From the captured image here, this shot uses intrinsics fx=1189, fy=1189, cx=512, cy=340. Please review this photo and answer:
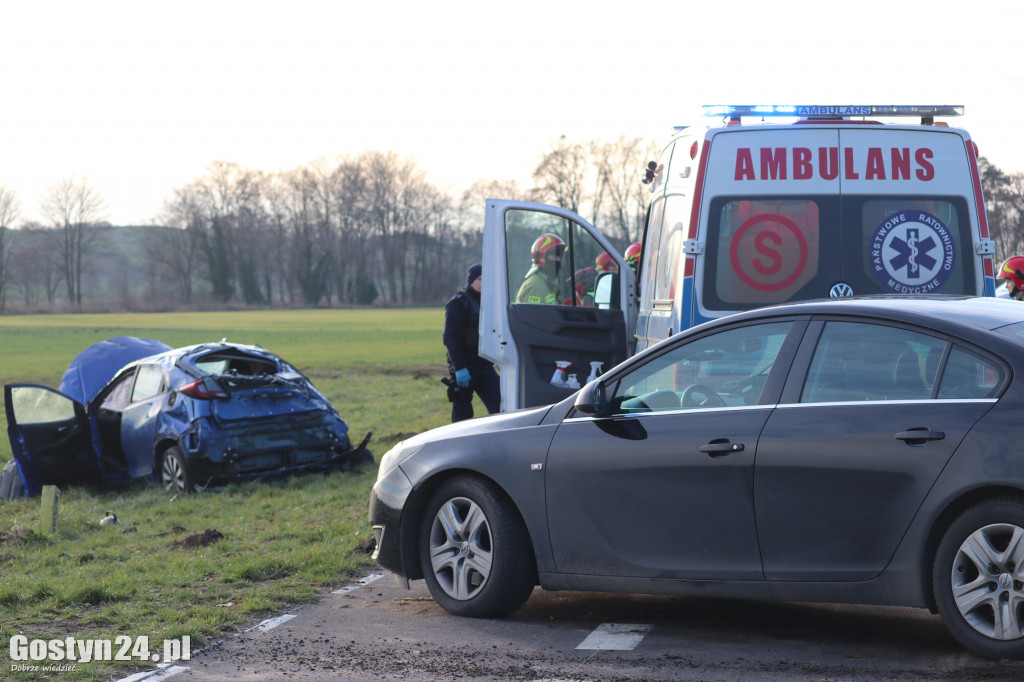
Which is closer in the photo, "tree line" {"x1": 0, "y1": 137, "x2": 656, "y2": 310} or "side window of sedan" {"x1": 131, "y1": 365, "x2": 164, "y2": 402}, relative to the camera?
"side window of sedan" {"x1": 131, "y1": 365, "x2": 164, "y2": 402}

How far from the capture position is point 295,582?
702 cm

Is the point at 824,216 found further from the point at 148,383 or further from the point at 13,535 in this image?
the point at 148,383

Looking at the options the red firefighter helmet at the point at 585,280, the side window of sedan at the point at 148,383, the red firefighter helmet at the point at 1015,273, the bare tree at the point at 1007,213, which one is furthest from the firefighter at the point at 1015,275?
the side window of sedan at the point at 148,383

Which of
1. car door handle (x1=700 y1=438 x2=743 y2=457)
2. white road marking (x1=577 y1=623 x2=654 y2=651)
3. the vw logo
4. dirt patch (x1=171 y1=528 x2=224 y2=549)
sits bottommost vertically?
dirt patch (x1=171 y1=528 x2=224 y2=549)

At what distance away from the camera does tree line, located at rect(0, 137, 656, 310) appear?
346ft

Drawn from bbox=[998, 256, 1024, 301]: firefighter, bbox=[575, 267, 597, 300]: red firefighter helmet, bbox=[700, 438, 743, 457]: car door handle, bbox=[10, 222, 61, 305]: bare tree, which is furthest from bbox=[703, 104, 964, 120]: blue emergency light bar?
bbox=[10, 222, 61, 305]: bare tree

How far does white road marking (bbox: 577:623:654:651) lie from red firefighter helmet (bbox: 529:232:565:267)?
4082 mm

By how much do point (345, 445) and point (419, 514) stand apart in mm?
6085

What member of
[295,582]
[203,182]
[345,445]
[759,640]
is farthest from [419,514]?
[203,182]

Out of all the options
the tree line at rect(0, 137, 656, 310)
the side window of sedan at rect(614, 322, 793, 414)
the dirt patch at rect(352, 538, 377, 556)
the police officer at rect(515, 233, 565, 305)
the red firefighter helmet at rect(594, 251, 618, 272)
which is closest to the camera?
the side window of sedan at rect(614, 322, 793, 414)

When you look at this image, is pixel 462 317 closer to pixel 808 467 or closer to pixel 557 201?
pixel 808 467

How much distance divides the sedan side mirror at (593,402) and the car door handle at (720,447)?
0.53m

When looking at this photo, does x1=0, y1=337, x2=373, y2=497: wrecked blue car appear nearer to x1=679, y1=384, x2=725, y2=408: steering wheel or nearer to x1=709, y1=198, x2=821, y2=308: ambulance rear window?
x1=709, y1=198, x2=821, y2=308: ambulance rear window

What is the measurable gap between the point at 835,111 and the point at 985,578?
3.92 m
